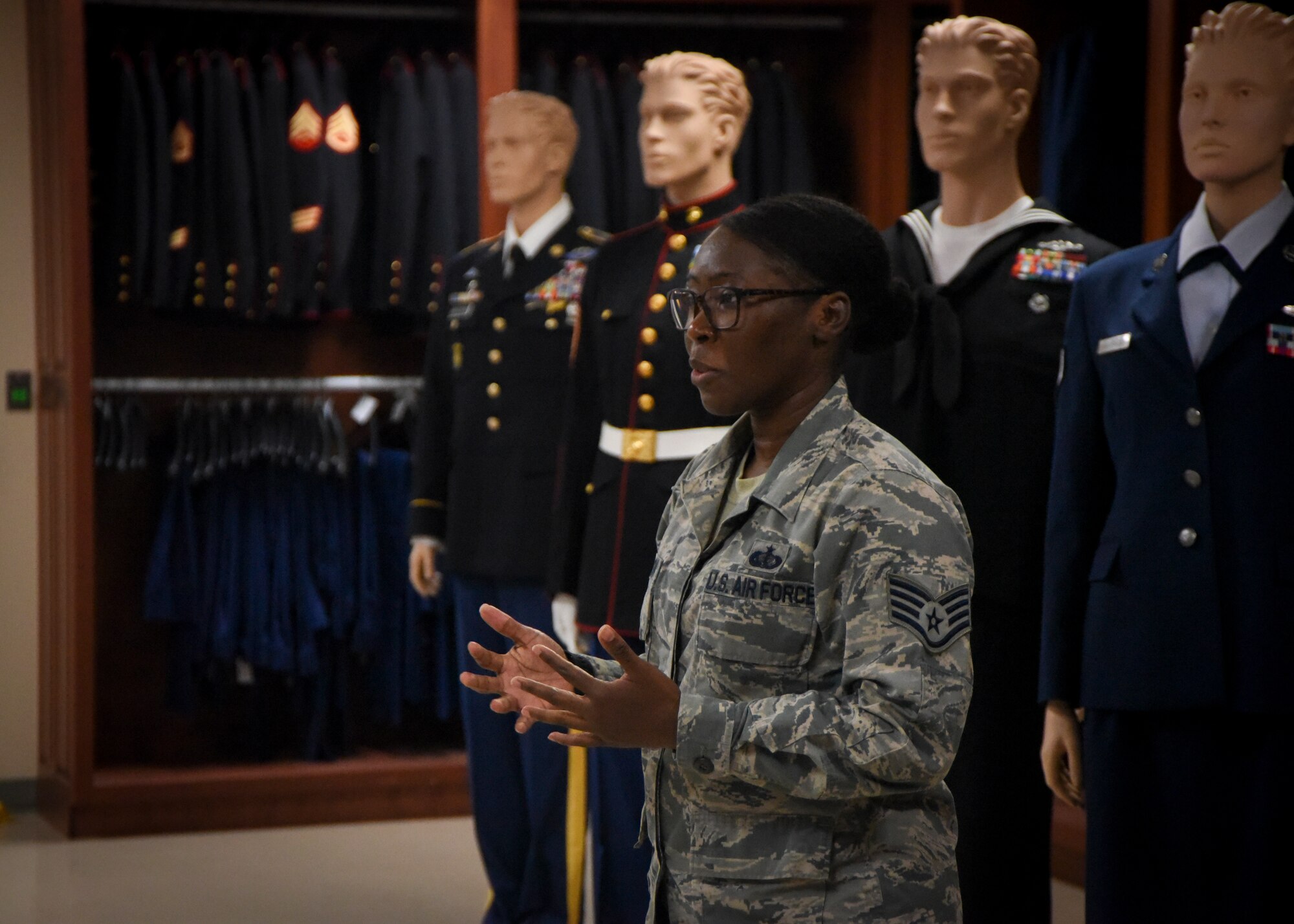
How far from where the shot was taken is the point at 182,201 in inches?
187

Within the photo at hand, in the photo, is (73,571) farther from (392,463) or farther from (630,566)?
(630,566)

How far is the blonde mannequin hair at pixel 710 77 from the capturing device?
313cm

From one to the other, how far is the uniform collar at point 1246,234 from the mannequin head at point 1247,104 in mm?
35

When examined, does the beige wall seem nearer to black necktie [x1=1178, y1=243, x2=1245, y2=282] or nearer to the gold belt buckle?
the gold belt buckle

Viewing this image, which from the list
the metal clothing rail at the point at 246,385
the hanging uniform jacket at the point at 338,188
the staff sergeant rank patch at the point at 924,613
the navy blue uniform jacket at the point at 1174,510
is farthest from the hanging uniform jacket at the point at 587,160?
the staff sergeant rank patch at the point at 924,613

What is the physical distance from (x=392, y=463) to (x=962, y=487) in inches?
108

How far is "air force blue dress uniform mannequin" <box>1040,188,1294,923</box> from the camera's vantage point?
2121 mm

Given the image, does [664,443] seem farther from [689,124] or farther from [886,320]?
[886,320]

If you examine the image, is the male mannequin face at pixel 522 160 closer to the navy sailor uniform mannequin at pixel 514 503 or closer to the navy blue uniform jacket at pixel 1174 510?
the navy sailor uniform mannequin at pixel 514 503

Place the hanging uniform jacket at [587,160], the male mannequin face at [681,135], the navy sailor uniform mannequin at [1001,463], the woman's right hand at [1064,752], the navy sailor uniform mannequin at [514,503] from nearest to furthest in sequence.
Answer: the woman's right hand at [1064,752] < the navy sailor uniform mannequin at [1001,463] < the male mannequin face at [681,135] < the navy sailor uniform mannequin at [514,503] < the hanging uniform jacket at [587,160]

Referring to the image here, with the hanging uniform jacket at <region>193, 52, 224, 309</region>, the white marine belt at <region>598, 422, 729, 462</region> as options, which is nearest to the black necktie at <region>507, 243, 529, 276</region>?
the white marine belt at <region>598, 422, 729, 462</region>

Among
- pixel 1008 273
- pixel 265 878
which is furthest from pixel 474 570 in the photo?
pixel 1008 273

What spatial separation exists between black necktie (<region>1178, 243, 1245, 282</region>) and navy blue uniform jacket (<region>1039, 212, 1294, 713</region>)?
1.0 inches

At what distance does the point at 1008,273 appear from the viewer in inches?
104
